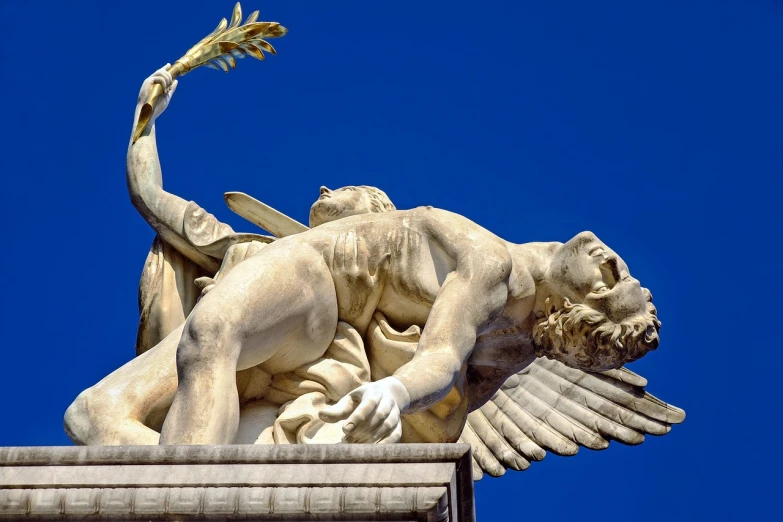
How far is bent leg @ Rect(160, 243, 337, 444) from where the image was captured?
9.48 m

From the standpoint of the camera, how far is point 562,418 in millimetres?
12672

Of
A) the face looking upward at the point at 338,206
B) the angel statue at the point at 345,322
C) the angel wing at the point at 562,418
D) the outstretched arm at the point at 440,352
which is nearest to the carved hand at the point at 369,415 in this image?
the outstretched arm at the point at 440,352

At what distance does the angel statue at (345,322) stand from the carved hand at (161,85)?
87cm

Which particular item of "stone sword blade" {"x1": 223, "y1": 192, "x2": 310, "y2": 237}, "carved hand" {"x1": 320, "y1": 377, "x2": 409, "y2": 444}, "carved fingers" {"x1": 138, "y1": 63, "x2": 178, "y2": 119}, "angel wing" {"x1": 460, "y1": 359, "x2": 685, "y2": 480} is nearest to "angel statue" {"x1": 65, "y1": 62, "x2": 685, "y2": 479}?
"carved hand" {"x1": 320, "y1": 377, "x2": 409, "y2": 444}

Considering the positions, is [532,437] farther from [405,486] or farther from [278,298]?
[405,486]

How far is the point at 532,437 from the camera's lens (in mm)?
12648

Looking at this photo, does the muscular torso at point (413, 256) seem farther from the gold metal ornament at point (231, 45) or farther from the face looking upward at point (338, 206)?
the gold metal ornament at point (231, 45)

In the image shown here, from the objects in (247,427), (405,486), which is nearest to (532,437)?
(247,427)

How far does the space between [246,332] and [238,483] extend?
1.59m

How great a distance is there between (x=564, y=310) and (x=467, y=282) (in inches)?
29.6

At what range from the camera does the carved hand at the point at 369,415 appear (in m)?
8.93

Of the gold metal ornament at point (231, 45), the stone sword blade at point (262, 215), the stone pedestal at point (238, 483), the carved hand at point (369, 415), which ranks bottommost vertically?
the stone pedestal at point (238, 483)

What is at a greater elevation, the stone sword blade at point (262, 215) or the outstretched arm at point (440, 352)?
the stone sword blade at point (262, 215)

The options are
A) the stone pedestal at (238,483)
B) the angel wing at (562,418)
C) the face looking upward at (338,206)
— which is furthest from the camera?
the angel wing at (562,418)
